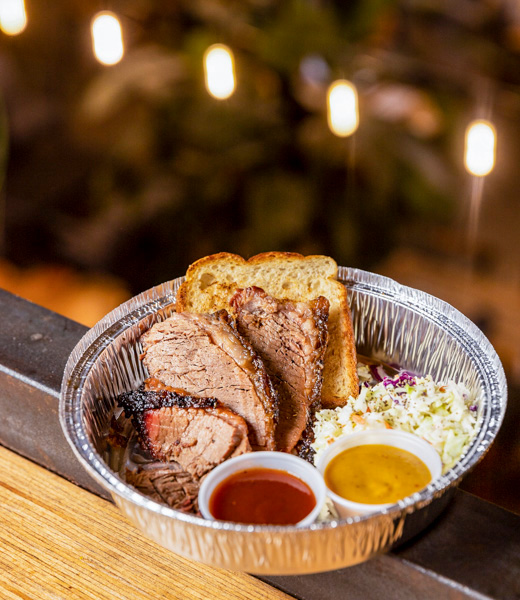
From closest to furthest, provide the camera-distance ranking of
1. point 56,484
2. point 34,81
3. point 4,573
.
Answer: point 4,573
point 56,484
point 34,81

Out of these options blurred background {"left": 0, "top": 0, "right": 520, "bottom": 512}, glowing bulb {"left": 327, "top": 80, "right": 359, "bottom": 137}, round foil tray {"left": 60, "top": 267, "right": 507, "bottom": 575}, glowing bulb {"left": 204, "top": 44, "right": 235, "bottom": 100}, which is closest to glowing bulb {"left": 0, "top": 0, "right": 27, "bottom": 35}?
blurred background {"left": 0, "top": 0, "right": 520, "bottom": 512}

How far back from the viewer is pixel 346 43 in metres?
6.09

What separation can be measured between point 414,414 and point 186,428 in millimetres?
660

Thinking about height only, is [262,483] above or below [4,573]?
above

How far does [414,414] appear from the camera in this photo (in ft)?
6.72

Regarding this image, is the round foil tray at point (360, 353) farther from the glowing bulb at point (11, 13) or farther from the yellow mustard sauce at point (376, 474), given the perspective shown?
the glowing bulb at point (11, 13)

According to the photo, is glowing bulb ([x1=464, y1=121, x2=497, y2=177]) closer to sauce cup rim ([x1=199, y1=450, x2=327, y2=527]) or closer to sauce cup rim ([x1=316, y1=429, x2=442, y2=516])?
sauce cup rim ([x1=316, y1=429, x2=442, y2=516])

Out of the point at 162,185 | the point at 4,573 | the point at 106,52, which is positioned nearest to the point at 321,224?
the point at 162,185

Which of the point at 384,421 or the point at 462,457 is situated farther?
the point at 384,421

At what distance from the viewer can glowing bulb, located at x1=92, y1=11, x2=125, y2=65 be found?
5.80 metres

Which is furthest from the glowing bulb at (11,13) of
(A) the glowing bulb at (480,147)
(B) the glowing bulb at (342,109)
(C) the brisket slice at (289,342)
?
(C) the brisket slice at (289,342)

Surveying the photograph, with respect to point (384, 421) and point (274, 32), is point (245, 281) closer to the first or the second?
point (384, 421)

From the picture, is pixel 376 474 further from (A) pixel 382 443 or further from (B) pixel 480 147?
(B) pixel 480 147

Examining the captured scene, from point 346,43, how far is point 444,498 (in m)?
5.09
